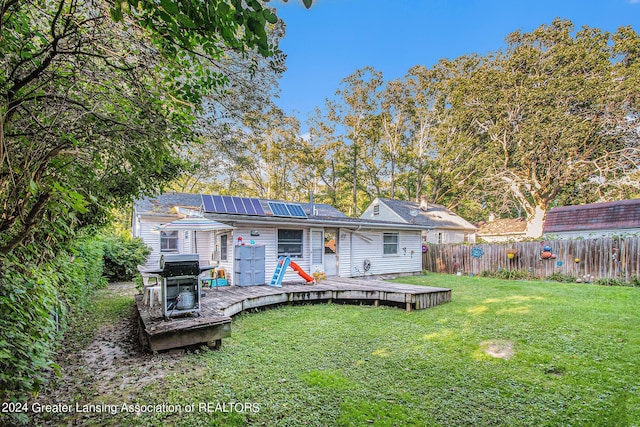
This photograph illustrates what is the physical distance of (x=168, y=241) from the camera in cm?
1594

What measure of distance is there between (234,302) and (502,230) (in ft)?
87.8

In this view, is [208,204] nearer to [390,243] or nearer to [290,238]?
Result: [290,238]

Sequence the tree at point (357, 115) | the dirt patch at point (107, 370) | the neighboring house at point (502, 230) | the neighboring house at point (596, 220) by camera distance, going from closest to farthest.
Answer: the dirt patch at point (107, 370)
the neighboring house at point (596, 220)
the neighboring house at point (502, 230)
the tree at point (357, 115)

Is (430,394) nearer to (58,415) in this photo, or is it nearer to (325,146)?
(58,415)

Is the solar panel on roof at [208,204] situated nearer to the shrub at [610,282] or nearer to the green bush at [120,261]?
the green bush at [120,261]

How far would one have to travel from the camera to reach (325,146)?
92.5ft

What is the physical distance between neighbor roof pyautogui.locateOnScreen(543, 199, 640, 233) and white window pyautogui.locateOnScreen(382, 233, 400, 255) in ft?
31.1

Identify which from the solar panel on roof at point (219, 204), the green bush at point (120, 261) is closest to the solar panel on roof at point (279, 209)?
the solar panel on roof at point (219, 204)

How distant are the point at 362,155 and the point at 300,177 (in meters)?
6.36

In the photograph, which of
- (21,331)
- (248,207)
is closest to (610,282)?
(248,207)

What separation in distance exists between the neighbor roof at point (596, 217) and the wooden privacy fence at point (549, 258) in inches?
170

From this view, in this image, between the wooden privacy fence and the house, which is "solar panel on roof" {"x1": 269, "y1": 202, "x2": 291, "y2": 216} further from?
the wooden privacy fence

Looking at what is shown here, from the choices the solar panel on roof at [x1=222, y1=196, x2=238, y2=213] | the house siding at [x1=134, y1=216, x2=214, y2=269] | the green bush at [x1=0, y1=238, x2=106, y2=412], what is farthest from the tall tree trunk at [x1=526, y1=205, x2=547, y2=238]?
the green bush at [x1=0, y1=238, x2=106, y2=412]

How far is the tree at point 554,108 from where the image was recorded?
56.5 ft
